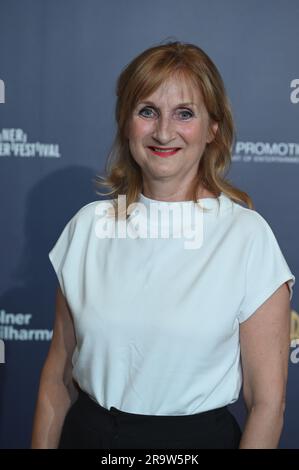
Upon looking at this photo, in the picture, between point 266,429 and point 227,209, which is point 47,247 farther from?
point 266,429

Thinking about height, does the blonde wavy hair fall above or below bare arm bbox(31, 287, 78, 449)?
above

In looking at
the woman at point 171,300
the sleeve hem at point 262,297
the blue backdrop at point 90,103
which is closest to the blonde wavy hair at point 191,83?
the woman at point 171,300

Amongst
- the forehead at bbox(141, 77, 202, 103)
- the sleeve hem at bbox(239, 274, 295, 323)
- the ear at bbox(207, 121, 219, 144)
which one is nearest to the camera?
the sleeve hem at bbox(239, 274, 295, 323)

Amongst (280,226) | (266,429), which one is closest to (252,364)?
(266,429)

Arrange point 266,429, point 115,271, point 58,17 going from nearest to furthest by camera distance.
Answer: point 266,429
point 115,271
point 58,17

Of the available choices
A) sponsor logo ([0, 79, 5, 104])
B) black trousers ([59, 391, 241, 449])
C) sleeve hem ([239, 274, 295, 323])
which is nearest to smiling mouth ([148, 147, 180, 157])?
sleeve hem ([239, 274, 295, 323])

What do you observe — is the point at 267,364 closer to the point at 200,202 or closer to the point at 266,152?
the point at 200,202

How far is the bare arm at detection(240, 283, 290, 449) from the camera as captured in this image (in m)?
1.34

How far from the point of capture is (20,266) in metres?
2.70

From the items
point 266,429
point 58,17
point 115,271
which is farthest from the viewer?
point 58,17

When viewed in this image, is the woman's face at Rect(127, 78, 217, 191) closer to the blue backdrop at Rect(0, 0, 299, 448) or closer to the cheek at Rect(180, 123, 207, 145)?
the cheek at Rect(180, 123, 207, 145)

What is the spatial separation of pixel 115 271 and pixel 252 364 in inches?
14.4

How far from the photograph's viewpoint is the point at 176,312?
1364mm
